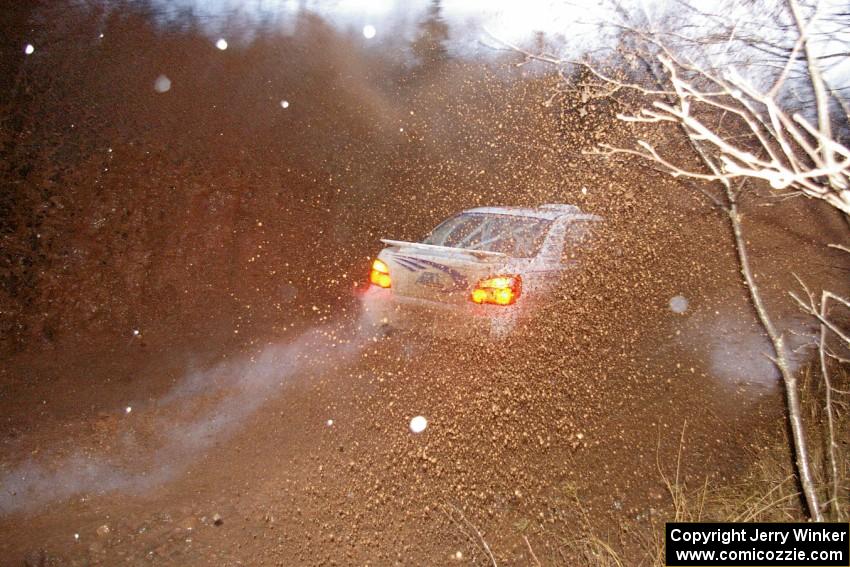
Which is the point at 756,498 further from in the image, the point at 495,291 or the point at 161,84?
the point at 161,84

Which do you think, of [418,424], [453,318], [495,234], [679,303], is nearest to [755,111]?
[495,234]

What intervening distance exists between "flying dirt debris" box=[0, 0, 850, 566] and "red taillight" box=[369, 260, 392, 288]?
0.18 ft

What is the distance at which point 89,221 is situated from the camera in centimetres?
484

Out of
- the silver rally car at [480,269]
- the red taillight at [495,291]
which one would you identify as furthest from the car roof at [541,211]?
the red taillight at [495,291]

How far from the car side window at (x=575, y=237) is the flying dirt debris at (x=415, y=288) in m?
0.02

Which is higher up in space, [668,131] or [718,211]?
[668,131]

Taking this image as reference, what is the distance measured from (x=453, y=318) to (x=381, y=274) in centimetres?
61

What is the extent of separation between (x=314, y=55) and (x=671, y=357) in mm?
4516

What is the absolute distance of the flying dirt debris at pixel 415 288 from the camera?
254 cm

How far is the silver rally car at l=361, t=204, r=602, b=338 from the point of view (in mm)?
2936

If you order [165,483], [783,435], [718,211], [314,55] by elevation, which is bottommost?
[165,483]

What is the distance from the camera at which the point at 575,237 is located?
3.26m

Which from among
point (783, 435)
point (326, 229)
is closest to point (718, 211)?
point (783, 435)

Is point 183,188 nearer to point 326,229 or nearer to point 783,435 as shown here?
point 326,229
